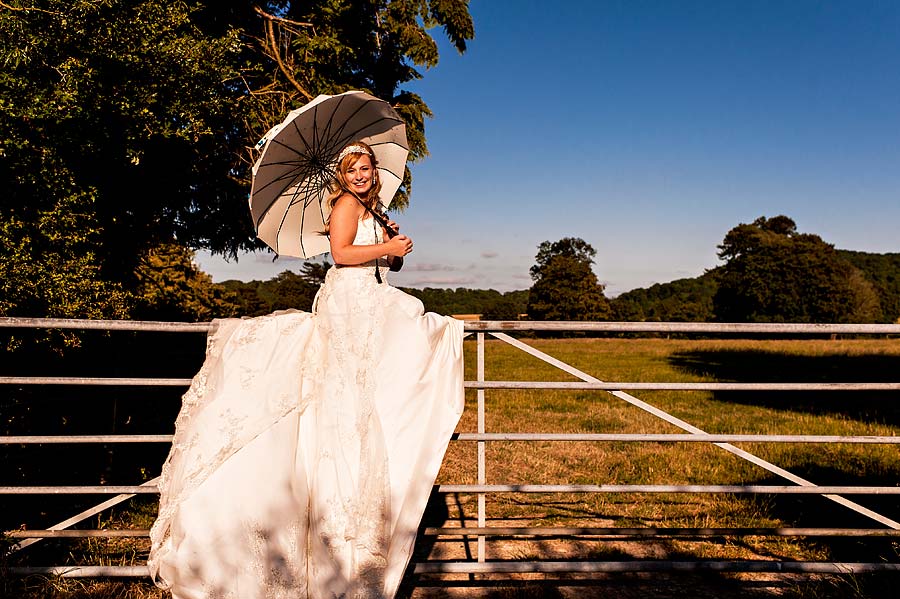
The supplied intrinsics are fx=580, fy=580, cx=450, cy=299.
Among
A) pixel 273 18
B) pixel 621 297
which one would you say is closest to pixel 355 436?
pixel 273 18

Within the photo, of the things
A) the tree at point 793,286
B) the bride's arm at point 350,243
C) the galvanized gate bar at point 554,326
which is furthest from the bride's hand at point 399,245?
the tree at point 793,286

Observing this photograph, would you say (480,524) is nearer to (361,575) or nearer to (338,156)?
(361,575)

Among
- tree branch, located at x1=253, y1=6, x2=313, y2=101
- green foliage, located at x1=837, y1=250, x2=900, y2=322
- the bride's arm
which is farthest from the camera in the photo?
green foliage, located at x1=837, y1=250, x2=900, y2=322

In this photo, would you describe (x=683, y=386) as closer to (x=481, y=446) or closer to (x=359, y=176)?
(x=481, y=446)

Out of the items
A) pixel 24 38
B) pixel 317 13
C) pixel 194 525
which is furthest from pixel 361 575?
pixel 317 13

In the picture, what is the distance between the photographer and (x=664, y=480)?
6730 mm

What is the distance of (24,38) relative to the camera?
4023 mm

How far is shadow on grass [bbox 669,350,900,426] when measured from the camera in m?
12.8

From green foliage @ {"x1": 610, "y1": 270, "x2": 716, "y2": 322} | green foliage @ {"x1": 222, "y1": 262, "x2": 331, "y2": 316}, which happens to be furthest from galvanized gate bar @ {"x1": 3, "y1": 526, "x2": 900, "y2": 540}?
green foliage @ {"x1": 610, "y1": 270, "x2": 716, "y2": 322}

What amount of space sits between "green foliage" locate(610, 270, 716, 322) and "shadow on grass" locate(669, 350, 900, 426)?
3488 centimetres

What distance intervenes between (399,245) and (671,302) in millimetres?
78506

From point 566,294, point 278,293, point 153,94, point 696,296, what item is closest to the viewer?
point 153,94

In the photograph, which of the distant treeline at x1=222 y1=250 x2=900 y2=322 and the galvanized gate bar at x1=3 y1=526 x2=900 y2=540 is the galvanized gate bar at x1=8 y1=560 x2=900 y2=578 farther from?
the distant treeline at x1=222 y1=250 x2=900 y2=322

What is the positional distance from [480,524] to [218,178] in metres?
6.69
